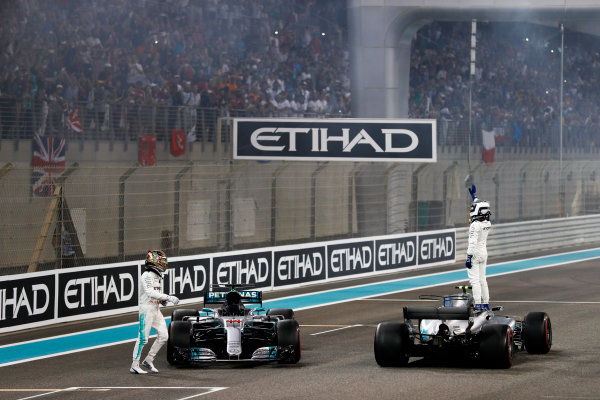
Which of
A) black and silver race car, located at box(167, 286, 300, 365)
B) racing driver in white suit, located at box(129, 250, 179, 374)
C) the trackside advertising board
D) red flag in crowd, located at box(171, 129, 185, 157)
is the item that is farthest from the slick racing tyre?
red flag in crowd, located at box(171, 129, 185, 157)

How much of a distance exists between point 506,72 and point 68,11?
82.1 feet

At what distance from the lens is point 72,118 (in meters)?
23.0

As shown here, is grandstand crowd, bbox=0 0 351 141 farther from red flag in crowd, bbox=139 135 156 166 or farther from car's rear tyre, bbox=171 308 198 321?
car's rear tyre, bbox=171 308 198 321

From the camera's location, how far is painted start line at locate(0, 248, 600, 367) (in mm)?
15023

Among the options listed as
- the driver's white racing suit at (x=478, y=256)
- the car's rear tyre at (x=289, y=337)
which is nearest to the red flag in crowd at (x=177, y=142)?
the driver's white racing suit at (x=478, y=256)

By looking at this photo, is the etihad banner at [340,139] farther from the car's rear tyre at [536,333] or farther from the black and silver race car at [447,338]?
the black and silver race car at [447,338]

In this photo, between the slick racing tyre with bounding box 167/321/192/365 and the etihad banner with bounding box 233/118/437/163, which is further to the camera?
the etihad banner with bounding box 233/118/437/163

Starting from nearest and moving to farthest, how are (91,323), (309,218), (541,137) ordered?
(91,323) → (309,218) → (541,137)

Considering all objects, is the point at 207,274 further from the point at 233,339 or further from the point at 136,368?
the point at 136,368

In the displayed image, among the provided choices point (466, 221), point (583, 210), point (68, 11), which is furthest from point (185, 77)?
point (583, 210)

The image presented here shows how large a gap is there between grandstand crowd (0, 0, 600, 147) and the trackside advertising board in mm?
4293

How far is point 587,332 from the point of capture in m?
15.9

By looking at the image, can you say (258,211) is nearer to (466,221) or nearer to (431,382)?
(466,221)

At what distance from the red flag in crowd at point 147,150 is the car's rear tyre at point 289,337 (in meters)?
11.6
